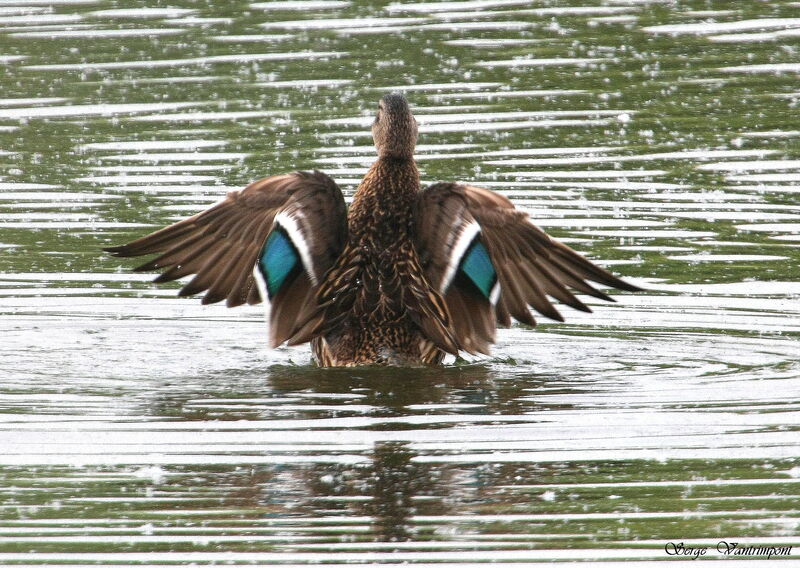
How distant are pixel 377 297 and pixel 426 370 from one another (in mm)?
501

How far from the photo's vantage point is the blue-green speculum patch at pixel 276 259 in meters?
9.20

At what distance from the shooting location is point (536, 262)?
9070 mm

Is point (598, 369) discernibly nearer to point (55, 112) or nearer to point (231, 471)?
point (231, 471)

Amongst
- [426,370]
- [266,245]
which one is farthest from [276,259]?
[426,370]

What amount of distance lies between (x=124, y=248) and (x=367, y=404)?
5.50ft

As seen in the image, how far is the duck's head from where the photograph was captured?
32.3 ft

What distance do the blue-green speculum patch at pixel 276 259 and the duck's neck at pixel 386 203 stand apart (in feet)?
1.32

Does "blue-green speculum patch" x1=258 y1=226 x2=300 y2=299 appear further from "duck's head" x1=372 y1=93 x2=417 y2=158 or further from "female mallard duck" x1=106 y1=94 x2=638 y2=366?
"duck's head" x1=372 y1=93 x2=417 y2=158

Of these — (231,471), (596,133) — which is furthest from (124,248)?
(596,133)
